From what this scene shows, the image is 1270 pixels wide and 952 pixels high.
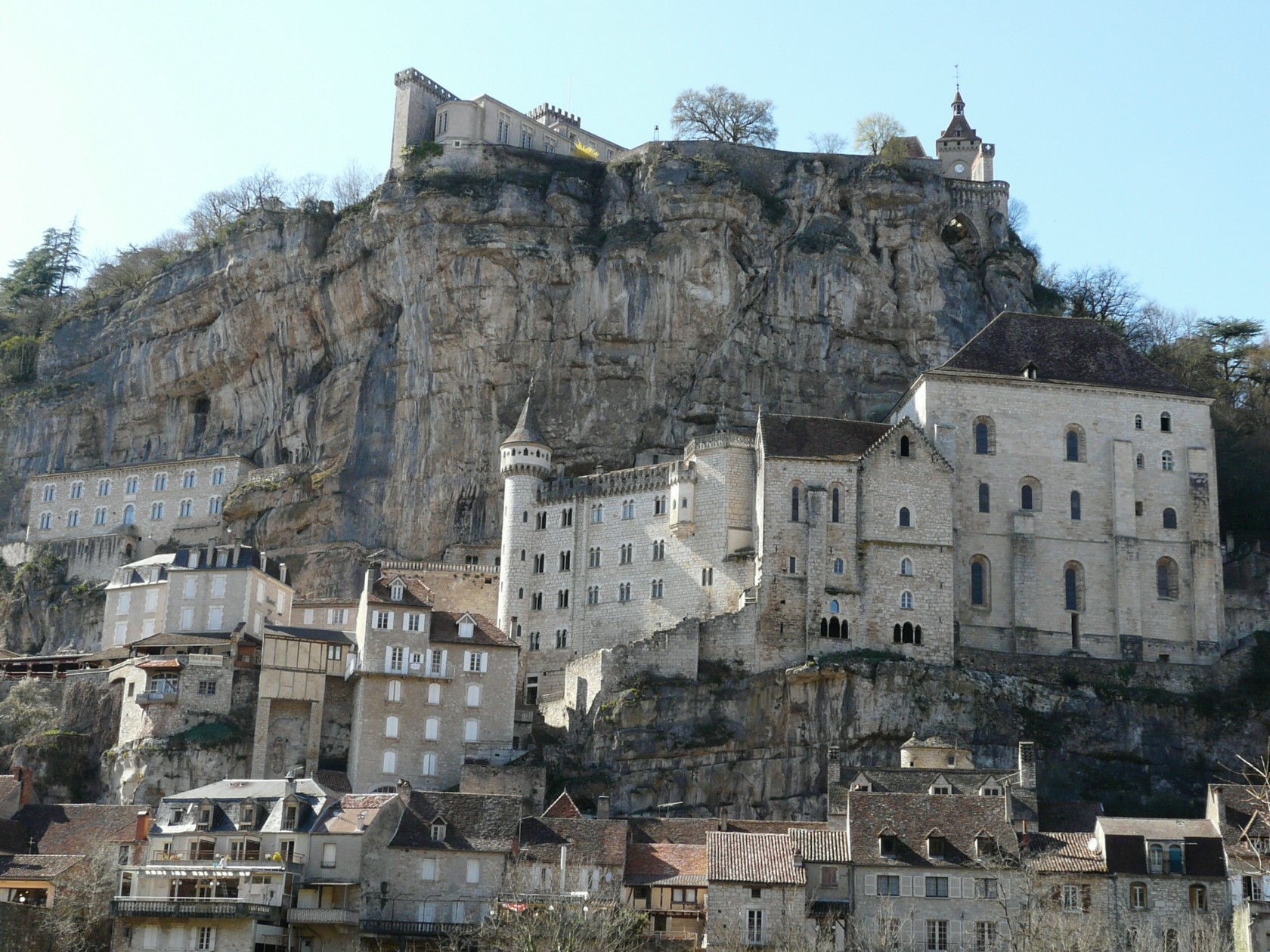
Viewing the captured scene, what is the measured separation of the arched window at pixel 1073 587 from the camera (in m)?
77.1

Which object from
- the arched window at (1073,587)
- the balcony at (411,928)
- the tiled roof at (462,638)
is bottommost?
the balcony at (411,928)

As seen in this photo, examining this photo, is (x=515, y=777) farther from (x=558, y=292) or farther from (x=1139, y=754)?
(x=558, y=292)

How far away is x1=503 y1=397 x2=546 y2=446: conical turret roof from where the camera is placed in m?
83.2

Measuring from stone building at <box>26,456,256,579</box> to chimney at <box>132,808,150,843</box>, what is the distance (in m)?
33.8

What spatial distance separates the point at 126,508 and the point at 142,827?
3789cm

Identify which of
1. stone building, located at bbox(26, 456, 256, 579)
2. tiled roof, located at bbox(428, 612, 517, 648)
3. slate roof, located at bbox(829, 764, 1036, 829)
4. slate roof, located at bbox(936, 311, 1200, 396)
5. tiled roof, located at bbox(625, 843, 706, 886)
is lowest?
tiled roof, located at bbox(625, 843, 706, 886)

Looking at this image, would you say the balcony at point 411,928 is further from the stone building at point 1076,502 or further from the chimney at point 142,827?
the stone building at point 1076,502

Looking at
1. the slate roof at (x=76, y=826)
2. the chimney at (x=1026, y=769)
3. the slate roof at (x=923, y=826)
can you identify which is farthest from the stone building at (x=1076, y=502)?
the slate roof at (x=76, y=826)

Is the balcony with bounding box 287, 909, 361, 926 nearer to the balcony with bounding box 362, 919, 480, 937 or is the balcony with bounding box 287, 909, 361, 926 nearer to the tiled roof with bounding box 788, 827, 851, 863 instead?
the balcony with bounding box 362, 919, 480, 937

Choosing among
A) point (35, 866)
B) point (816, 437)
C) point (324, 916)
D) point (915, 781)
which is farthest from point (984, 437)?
point (35, 866)

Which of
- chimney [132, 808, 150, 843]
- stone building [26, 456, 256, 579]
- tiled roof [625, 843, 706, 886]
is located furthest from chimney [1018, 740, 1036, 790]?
stone building [26, 456, 256, 579]

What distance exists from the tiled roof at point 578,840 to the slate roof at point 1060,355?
30.9m

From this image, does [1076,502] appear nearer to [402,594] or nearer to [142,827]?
[402,594]

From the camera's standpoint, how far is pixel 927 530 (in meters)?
74.8
